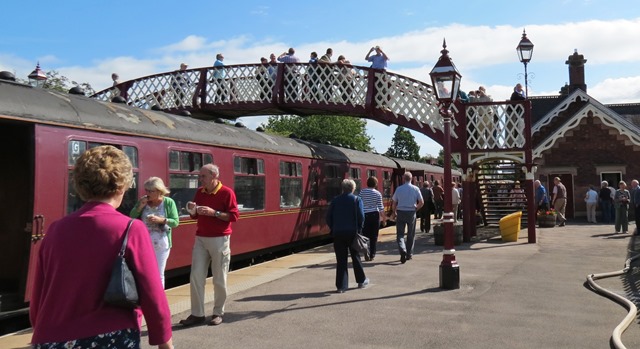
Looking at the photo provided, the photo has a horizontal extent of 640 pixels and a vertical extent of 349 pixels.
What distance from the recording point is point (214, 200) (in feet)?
20.2

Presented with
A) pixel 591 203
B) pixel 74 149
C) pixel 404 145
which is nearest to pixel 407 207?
pixel 74 149

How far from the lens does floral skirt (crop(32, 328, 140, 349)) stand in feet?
7.93

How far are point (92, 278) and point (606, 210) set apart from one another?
21592 mm

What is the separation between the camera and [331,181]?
617 inches

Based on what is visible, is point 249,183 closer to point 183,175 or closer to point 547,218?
point 183,175

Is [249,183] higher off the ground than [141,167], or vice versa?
[141,167]

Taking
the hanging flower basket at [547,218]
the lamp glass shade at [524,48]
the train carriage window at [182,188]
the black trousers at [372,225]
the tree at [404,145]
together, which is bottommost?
the hanging flower basket at [547,218]

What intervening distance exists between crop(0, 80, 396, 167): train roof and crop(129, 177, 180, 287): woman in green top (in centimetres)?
166

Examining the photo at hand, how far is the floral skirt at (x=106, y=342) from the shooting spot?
2.42 metres

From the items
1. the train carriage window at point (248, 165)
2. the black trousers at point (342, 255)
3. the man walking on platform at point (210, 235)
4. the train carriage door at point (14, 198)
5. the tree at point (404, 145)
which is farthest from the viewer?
the tree at point (404, 145)

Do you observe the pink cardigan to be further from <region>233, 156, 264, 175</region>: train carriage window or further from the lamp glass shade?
the lamp glass shade

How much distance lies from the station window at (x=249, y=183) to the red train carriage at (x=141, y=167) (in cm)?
2

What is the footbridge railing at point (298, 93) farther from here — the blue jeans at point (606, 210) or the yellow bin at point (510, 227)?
the blue jeans at point (606, 210)

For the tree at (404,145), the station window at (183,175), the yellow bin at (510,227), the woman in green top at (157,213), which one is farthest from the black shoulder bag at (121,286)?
the tree at (404,145)
